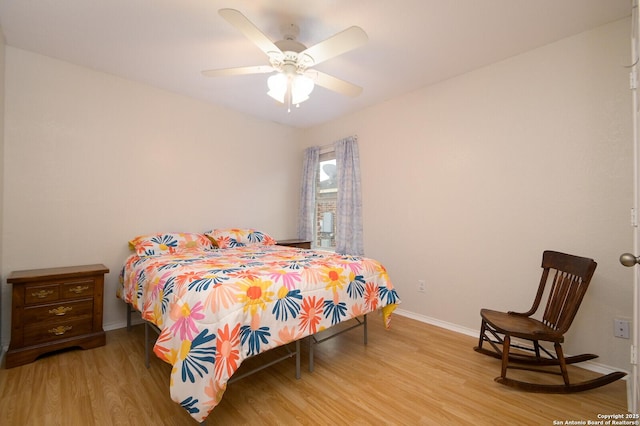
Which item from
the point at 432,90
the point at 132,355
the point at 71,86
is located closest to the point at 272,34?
the point at 432,90

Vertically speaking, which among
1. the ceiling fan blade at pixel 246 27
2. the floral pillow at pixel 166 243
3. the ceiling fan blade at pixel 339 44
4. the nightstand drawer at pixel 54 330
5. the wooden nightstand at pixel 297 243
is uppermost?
the ceiling fan blade at pixel 246 27

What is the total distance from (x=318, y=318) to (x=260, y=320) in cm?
47

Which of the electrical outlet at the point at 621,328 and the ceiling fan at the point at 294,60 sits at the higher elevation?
the ceiling fan at the point at 294,60

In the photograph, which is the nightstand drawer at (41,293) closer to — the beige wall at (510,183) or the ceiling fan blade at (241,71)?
the ceiling fan blade at (241,71)

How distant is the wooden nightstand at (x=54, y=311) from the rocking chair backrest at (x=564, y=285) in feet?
11.6

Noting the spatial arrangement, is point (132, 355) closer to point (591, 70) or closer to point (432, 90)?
point (432, 90)

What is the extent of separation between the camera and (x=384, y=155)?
Result: 3.52 meters

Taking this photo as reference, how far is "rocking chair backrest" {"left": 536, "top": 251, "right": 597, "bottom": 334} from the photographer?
1.79m

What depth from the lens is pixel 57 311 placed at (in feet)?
7.41

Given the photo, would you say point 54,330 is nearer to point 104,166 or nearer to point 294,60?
point 104,166

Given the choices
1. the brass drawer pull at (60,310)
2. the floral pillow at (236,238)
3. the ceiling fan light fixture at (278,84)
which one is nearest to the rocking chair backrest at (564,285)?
the ceiling fan light fixture at (278,84)

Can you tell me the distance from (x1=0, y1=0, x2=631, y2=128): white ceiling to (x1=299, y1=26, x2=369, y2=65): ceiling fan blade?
0.33 metres

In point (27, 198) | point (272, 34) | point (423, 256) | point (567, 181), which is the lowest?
point (423, 256)

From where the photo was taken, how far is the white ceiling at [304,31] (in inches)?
76.3
